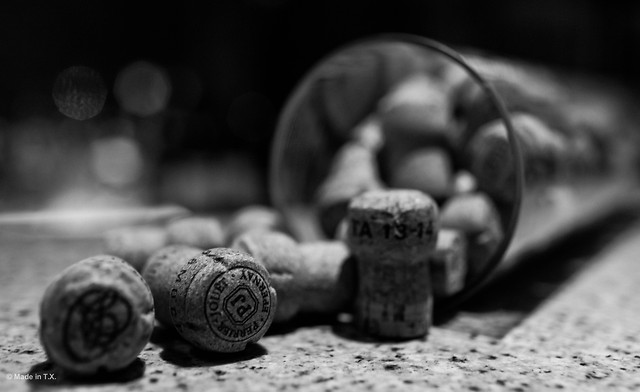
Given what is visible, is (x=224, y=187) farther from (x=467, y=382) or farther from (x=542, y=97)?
(x=467, y=382)

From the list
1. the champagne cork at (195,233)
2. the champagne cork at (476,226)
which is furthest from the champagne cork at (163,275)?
the champagne cork at (476,226)

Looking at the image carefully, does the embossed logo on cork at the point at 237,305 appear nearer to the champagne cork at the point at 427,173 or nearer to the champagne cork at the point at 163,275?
the champagne cork at the point at 163,275

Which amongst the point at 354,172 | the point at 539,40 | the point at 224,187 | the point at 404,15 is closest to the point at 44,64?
the point at 224,187

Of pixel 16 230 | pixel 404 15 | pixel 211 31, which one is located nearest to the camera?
pixel 16 230

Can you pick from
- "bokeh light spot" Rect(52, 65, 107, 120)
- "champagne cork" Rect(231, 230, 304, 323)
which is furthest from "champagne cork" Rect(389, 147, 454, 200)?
"bokeh light spot" Rect(52, 65, 107, 120)

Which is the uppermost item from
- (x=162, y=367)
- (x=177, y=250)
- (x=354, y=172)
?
(x=354, y=172)

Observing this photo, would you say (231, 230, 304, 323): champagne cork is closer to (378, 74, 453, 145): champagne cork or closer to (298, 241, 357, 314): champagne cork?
(298, 241, 357, 314): champagne cork
